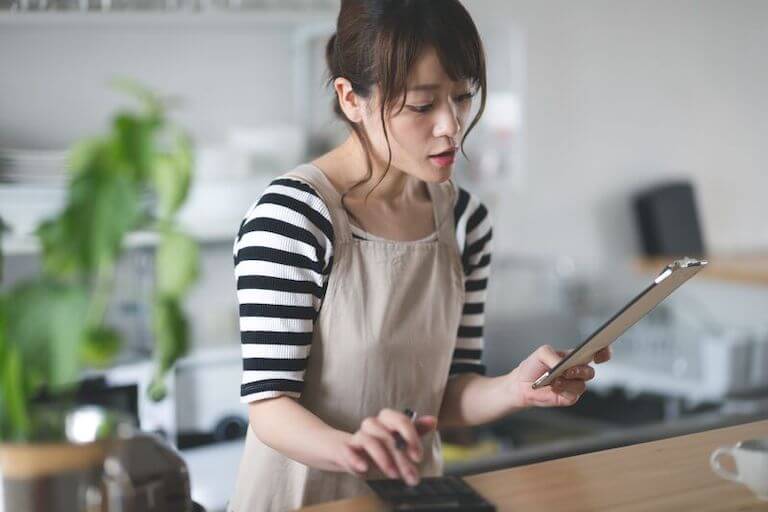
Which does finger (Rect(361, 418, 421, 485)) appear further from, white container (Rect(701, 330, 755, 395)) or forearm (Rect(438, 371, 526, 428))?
white container (Rect(701, 330, 755, 395))

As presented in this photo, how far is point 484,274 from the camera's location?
5.26 ft

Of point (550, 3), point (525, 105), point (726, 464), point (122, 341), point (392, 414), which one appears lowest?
point (726, 464)

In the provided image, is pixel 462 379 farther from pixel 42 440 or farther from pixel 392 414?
pixel 42 440

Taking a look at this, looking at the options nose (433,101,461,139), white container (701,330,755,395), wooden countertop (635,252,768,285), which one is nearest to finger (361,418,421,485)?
nose (433,101,461,139)

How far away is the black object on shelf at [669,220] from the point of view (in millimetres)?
4285

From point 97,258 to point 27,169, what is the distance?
71.0 inches

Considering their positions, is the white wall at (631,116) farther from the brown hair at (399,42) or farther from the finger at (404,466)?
the finger at (404,466)

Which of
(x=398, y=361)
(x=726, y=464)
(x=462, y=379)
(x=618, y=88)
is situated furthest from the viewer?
(x=618, y=88)

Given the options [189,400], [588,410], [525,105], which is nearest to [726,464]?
[189,400]

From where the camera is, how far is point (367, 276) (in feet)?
4.76

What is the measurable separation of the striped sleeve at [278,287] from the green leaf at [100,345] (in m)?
0.43

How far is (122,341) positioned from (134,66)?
Result: 2314 mm

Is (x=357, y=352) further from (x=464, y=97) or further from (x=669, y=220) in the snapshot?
(x=669, y=220)

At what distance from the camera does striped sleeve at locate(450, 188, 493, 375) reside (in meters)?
1.59
